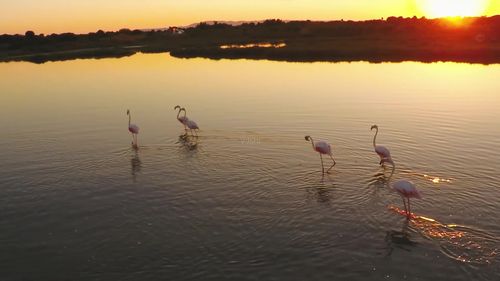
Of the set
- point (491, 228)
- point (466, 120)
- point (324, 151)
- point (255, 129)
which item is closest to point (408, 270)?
point (491, 228)

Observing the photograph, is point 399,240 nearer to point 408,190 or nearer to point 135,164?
point 408,190

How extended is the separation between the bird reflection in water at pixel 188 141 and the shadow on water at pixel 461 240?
36.7ft

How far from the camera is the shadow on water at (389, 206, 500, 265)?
36.7ft

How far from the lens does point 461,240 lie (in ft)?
39.3

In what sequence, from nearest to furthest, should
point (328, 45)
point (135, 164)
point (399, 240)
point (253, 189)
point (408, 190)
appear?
point (399, 240) < point (408, 190) < point (253, 189) < point (135, 164) < point (328, 45)

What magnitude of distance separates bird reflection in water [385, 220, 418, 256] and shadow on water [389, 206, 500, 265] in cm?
40

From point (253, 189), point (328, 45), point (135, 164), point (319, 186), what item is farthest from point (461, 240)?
point (328, 45)

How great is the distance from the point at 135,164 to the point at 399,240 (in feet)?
36.8

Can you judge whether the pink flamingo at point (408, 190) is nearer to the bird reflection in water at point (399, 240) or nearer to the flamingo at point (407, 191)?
the flamingo at point (407, 191)

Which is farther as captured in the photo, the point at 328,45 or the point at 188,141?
the point at 328,45

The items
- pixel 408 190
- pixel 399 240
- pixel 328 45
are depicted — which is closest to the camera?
pixel 399 240

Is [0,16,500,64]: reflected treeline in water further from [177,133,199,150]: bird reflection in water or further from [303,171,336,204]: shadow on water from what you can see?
[303,171,336,204]: shadow on water

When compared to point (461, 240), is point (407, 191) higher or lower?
higher

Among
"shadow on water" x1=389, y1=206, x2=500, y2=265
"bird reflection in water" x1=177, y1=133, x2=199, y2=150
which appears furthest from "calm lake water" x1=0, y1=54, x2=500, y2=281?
"bird reflection in water" x1=177, y1=133, x2=199, y2=150
